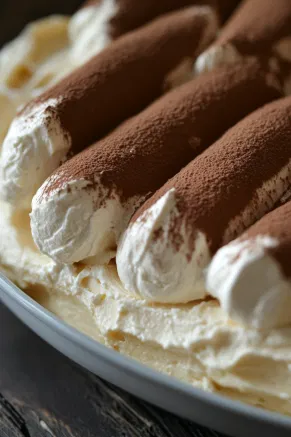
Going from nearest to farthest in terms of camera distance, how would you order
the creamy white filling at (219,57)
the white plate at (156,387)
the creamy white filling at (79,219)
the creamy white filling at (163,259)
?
the white plate at (156,387) < the creamy white filling at (163,259) < the creamy white filling at (79,219) < the creamy white filling at (219,57)

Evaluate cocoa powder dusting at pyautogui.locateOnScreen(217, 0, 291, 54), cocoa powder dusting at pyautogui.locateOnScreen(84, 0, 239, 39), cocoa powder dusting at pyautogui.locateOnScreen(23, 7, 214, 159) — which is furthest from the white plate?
cocoa powder dusting at pyautogui.locateOnScreen(84, 0, 239, 39)

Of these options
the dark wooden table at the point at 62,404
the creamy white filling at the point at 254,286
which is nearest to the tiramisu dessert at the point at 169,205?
the creamy white filling at the point at 254,286

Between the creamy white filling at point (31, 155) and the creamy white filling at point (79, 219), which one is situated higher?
the creamy white filling at point (31, 155)

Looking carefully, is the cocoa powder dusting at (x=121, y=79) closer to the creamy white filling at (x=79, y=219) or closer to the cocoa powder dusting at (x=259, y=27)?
the cocoa powder dusting at (x=259, y=27)

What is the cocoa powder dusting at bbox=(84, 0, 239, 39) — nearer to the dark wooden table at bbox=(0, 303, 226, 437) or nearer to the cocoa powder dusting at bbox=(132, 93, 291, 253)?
the cocoa powder dusting at bbox=(132, 93, 291, 253)

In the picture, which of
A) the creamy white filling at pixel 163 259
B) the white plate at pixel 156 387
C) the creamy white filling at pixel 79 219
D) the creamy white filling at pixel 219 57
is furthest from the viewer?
the creamy white filling at pixel 219 57

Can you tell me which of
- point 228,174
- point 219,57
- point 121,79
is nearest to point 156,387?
point 228,174

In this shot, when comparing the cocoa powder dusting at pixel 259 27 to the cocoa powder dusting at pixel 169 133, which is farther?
the cocoa powder dusting at pixel 259 27
